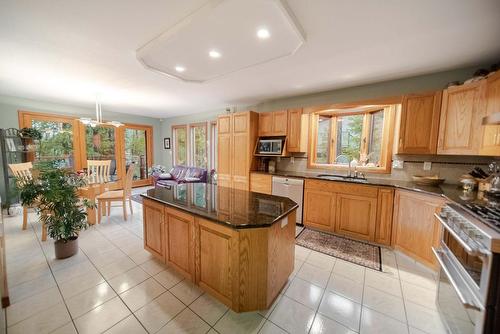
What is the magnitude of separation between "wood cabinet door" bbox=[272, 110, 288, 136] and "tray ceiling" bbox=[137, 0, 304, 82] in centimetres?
142

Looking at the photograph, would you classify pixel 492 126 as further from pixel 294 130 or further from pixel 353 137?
pixel 294 130

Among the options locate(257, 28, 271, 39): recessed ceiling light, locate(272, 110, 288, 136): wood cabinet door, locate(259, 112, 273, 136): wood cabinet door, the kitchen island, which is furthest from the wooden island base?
locate(259, 112, 273, 136): wood cabinet door

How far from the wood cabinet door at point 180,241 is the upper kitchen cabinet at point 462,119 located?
10.2 feet

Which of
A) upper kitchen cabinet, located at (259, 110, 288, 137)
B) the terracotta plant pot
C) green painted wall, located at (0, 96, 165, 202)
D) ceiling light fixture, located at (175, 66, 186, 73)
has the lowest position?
the terracotta plant pot

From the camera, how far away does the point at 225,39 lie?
6.18 ft

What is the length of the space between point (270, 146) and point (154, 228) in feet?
8.26

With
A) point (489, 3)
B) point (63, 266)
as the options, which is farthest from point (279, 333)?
Result: point (489, 3)

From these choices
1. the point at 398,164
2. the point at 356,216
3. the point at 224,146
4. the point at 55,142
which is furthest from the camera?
the point at 55,142

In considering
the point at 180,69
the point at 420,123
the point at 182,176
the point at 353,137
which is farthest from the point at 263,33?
the point at 182,176

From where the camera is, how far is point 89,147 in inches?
209

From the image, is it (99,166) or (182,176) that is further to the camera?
(182,176)

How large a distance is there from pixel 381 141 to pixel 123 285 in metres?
4.05

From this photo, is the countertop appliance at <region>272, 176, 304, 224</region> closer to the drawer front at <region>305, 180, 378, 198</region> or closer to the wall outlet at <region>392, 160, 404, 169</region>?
the drawer front at <region>305, 180, 378, 198</region>

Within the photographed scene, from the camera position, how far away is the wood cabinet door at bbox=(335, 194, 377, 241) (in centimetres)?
271
